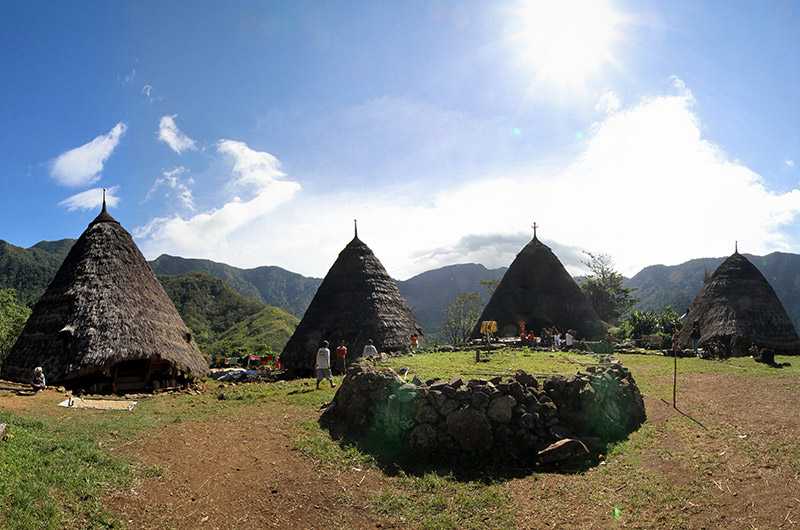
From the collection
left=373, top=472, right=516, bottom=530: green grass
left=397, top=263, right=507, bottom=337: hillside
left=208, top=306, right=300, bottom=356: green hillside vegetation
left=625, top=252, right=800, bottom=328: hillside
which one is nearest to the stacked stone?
left=373, top=472, right=516, bottom=530: green grass

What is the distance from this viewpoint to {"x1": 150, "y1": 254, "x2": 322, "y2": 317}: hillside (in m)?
141

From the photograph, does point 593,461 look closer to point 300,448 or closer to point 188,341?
point 300,448

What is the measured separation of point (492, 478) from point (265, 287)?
159169mm

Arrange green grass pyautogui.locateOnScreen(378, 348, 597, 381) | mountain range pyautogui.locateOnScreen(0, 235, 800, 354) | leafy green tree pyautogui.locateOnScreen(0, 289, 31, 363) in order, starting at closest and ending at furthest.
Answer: green grass pyautogui.locateOnScreen(378, 348, 597, 381) < leafy green tree pyautogui.locateOnScreen(0, 289, 31, 363) < mountain range pyautogui.locateOnScreen(0, 235, 800, 354)

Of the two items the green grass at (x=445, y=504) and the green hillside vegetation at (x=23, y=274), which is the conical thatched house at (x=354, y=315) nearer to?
the green grass at (x=445, y=504)

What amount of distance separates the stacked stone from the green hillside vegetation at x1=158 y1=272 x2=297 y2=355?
191ft

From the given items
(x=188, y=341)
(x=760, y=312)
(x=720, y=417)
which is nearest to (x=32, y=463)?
(x=720, y=417)

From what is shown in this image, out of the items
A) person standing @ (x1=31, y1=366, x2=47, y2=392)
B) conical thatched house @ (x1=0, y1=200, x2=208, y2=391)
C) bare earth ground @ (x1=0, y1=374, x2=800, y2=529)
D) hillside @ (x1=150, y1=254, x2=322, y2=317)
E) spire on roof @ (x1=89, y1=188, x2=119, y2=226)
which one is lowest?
bare earth ground @ (x1=0, y1=374, x2=800, y2=529)

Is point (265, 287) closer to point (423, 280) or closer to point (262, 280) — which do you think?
point (262, 280)

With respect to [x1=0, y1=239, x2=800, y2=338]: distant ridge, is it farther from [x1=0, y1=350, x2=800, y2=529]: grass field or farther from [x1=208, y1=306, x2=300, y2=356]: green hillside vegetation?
[x1=0, y1=350, x2=800, y2=529]: grass field

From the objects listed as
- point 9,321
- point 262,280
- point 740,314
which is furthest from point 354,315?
point 262,280

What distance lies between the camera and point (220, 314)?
81.0 meters

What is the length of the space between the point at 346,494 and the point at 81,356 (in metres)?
14.1

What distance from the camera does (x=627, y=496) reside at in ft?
19.5
